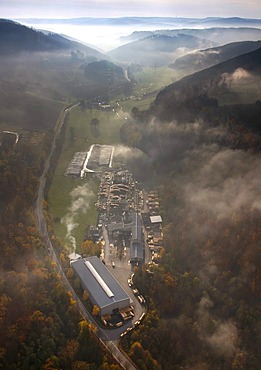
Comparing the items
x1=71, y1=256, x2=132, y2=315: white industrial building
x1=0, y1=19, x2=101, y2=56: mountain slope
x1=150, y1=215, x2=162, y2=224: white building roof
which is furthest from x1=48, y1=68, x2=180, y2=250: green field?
x1=0, y1=19, x2=101, y2=56: mountain slope

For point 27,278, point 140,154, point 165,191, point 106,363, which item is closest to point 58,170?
point 140,154

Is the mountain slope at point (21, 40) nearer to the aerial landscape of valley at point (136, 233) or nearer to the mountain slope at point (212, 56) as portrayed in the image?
the mountain slope at point (212, 56)

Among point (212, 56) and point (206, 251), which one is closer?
point (206, 251)

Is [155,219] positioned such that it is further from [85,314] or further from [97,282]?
[85,314]

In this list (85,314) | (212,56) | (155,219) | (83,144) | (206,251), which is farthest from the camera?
(212,56)

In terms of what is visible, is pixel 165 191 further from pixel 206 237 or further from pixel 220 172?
pixel 206 237

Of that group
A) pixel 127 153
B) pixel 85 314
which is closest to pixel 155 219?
pixel 85 314

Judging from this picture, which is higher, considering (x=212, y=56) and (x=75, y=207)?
(x=212, y=56)
